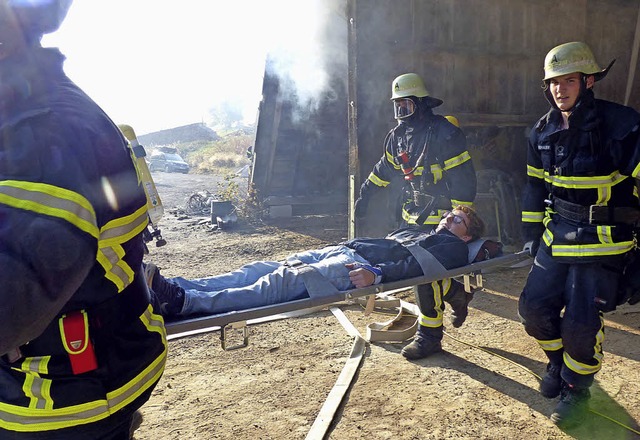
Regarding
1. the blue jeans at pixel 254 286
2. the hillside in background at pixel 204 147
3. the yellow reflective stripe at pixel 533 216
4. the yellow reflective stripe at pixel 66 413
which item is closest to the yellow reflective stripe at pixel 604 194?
the yellow reflective stripe at pixel 533 216

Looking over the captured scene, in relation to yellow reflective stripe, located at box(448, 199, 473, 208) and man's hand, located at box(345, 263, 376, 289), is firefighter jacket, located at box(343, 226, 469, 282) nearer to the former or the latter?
man's hand, located at box(345, 263, 376, 289)

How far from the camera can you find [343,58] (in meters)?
9.56

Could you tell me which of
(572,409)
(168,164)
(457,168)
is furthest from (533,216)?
(168,164)

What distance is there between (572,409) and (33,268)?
2864 mm

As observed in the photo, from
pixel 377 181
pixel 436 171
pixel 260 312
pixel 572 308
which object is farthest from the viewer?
pixel 377 181

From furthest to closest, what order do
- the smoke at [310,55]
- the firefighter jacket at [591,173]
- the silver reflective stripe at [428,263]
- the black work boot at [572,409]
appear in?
the smoke at [310,55] → the silver reflective stripe at [428,263] → the black work boot at [572,409] → the firefighter jacket at [591,173]

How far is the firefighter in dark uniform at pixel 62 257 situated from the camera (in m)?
1.05

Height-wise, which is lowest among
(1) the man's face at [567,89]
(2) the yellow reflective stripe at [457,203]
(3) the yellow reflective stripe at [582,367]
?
(3) the yellow reflective stripe at [582,367]

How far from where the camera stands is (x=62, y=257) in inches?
42.0

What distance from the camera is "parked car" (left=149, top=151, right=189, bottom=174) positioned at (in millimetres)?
23737

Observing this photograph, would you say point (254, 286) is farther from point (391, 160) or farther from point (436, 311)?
point (391, 160)

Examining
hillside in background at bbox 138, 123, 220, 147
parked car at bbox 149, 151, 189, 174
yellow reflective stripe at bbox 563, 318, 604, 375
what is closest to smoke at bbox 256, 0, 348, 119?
yellow reflective stripe at bbox 563, 318, 604, 375

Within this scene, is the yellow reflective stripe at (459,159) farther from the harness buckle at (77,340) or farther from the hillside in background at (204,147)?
the hillside in background at (204,147)

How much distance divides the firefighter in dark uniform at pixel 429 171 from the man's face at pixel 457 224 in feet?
0.82
